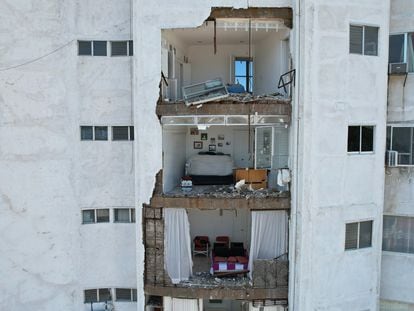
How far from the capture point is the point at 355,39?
36.9 feet

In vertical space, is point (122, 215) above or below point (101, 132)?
below

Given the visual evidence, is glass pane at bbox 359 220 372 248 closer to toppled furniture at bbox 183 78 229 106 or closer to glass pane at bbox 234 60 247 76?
toppled furniture at bbox 183 78 229 106

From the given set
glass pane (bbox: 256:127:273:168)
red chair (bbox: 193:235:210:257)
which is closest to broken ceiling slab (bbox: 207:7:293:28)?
glass pane (bbox: 256:127:273:168)

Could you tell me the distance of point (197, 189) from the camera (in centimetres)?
1293

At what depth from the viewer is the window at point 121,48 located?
1245 centimetres

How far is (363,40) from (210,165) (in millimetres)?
6928

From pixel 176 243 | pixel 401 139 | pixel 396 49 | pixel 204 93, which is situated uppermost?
pixel 396 49

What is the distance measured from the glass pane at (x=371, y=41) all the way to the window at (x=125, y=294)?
37.8 feet

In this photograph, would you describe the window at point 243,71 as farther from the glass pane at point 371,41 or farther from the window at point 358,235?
the window at point 358,235

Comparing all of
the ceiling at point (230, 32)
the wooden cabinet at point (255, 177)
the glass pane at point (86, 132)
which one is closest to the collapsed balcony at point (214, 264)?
the wooden cabinet at point (255, 177)

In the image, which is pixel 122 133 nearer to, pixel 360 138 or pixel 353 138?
pixel 353 138

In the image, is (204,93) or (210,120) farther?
(210,120)

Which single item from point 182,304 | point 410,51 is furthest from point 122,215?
point 410,51

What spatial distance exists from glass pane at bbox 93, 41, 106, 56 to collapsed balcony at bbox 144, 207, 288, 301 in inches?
226
